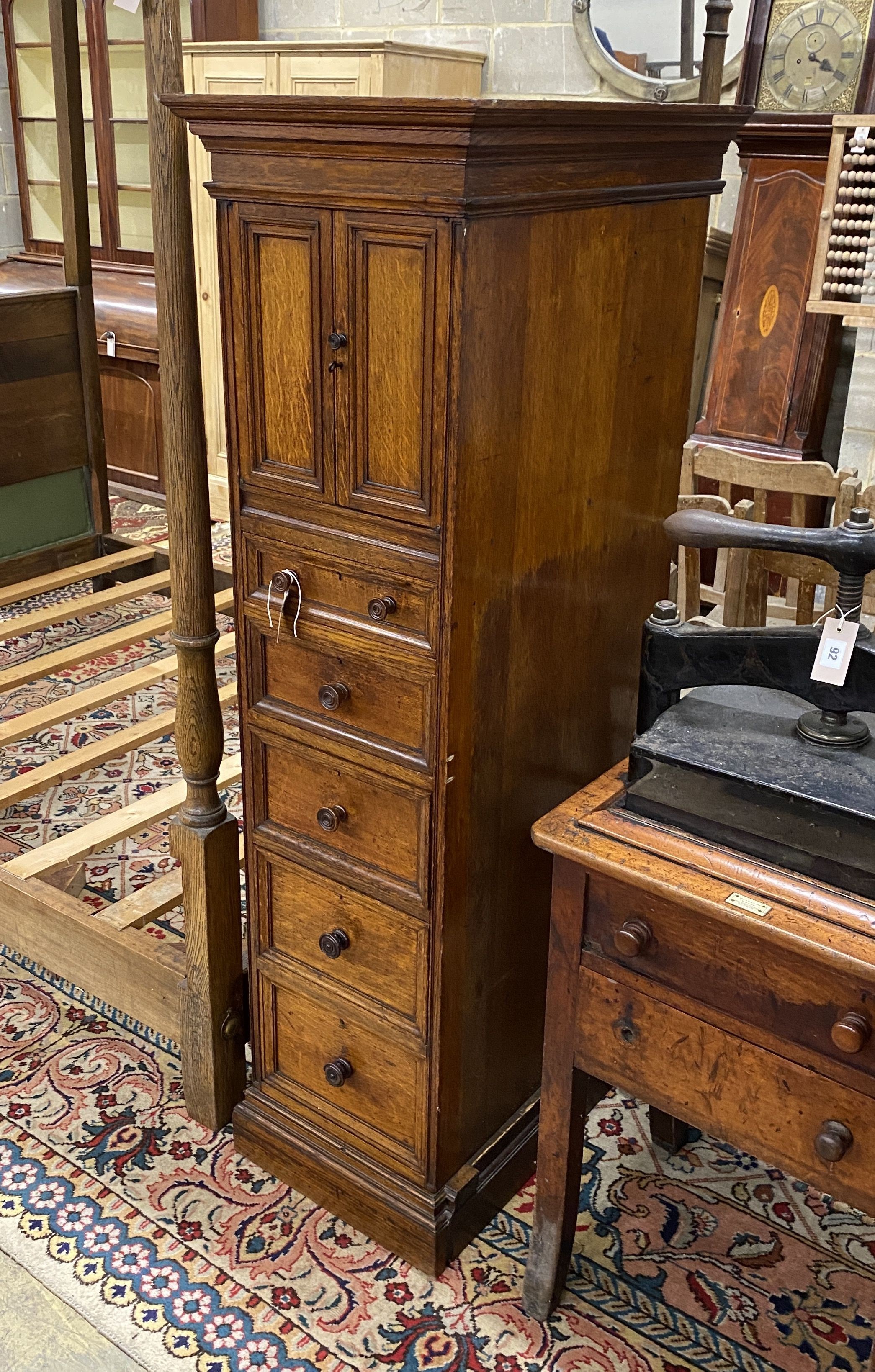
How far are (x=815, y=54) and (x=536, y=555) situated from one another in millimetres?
2728

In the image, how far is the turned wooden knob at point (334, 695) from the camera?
5.57 feet

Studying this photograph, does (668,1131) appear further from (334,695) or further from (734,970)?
(334,695)

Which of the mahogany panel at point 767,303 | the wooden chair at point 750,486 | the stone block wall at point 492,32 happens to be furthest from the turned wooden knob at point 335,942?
the stone block wall at point 492,32

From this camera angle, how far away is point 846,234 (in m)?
3.15

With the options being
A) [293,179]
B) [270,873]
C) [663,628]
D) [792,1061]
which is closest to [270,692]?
[270,873]

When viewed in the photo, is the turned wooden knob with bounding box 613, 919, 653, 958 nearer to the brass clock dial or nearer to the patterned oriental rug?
the patterned oriental rug

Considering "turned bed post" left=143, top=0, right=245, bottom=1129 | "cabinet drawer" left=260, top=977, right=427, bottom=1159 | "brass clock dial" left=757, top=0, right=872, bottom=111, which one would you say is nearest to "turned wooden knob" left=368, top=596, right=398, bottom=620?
"turned bed post" left=143, top=0, right=245, bottom=1129

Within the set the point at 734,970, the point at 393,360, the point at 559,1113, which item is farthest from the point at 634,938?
the point at 393,360

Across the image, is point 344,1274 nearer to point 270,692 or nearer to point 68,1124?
point 68,1124

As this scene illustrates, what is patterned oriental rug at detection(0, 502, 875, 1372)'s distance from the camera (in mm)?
1793

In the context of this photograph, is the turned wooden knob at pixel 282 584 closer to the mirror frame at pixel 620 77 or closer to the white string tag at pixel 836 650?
the white string tag at pixel 836 650

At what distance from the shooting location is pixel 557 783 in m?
1.93

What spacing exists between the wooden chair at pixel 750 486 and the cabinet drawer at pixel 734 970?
4.00 feet

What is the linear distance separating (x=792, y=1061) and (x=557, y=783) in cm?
61
